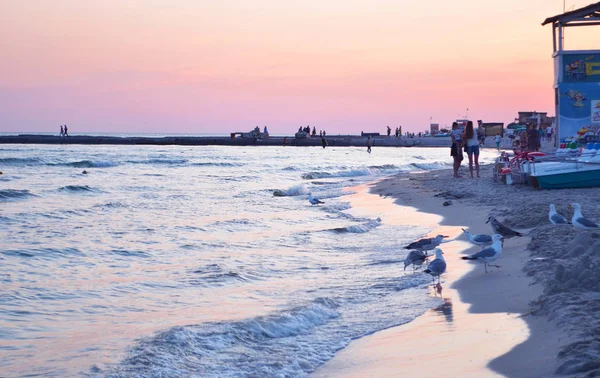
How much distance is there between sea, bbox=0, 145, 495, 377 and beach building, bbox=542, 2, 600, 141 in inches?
389

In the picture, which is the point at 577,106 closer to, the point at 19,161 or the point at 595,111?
the point at 595,111

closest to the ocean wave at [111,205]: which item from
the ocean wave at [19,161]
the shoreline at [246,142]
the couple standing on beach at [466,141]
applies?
the couple standing on beach at [466,141]

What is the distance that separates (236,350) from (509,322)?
2408 millimetres

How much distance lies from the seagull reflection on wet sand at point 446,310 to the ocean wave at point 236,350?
104 centimetres

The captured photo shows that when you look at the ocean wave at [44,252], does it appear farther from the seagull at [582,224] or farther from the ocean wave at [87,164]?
the ocean wave at [87,164]

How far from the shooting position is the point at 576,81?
26.3 metres

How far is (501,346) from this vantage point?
19.9 feet

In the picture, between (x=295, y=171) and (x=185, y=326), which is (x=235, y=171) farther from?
(x=185, y=326)

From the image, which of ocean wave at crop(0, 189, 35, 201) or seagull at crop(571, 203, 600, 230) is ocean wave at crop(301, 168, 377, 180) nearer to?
ocean wave at crop(0, 189, 35, 201)

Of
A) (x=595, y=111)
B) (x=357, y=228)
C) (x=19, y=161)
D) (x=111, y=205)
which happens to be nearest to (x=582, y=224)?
(x=357, y=228)

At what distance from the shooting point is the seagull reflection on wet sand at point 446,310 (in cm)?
745

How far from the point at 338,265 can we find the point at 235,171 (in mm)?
30194

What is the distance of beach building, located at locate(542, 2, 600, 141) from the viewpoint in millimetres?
25844

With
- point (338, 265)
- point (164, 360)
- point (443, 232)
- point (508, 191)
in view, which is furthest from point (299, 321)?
point (508, 191)
